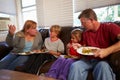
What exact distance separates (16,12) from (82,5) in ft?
5.82

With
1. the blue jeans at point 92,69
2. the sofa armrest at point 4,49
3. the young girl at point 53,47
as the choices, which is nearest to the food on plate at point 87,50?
Answer: the blue jeans at point 92,69

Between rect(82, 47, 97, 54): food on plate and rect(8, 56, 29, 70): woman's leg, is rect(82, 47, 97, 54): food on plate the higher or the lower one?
the higher one

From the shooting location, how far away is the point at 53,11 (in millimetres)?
3211

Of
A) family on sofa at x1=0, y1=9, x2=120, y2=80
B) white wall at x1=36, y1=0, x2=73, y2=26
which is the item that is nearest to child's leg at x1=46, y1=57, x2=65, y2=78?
family on sofa at x1=0, y1=9, x2=120, y2=80

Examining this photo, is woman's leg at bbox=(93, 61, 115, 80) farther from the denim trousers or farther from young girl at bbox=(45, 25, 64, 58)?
young girl at bbox=(45, 25, 64, 58)

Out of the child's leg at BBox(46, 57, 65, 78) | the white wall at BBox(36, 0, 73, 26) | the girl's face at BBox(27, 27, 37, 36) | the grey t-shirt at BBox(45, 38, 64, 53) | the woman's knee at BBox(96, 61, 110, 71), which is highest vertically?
the white wall at BBox(36, 0, 73, 26)

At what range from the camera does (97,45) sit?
1.95m

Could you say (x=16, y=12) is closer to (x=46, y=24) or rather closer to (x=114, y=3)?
(x=46, y=24)

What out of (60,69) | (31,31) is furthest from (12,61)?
(60,69)

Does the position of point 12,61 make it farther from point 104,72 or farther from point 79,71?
point 104,72

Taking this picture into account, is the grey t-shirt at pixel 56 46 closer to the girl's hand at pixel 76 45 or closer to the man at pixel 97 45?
the girl's hand at pixel 76 45

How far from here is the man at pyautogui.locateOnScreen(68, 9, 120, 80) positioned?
159 cm

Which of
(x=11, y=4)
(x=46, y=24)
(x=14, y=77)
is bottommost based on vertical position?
(x=14, y=77)

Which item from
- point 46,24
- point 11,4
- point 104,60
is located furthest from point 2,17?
point 104,60
